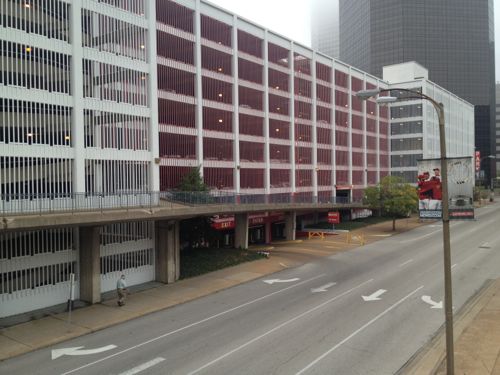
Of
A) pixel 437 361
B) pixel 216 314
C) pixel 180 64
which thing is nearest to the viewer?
pixel 437 361

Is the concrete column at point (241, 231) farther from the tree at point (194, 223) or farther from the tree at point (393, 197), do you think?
the tree at point (393, 197)

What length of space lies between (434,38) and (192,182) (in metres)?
140

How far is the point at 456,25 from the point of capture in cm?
15262

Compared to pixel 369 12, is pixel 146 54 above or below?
below

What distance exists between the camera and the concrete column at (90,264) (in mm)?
24672

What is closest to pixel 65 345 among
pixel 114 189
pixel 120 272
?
pixel 120 272

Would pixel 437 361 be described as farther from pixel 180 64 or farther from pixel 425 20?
pixel 425 20

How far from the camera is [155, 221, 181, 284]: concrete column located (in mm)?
29125

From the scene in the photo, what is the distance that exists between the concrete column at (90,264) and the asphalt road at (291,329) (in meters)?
4.57

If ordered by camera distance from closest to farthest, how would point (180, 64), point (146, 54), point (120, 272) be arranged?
point (120, 272) → point (146, 54) → point (180, 64)

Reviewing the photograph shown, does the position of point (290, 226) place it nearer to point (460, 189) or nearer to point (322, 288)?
point (322, 288)

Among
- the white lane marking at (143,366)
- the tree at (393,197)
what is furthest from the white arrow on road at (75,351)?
the tree at (393,197)

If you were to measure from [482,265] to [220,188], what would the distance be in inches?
899

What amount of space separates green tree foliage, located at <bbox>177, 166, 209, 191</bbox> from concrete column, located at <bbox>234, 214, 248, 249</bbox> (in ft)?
21.3
